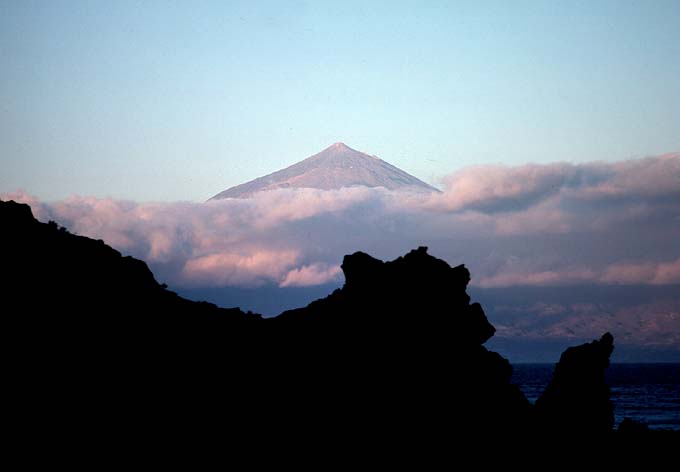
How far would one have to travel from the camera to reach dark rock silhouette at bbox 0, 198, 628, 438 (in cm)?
3438

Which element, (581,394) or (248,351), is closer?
(248,351)

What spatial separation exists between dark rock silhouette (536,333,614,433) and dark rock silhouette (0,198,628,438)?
1.87 m

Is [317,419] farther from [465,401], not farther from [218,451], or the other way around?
[465,401]

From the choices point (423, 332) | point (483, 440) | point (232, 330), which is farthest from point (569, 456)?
point (232, 330)

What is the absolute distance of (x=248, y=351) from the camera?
136ft

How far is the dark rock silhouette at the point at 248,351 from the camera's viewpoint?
34375mm

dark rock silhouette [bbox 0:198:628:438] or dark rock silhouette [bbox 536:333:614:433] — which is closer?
dark rock silhouette [bbox 0:198:628:438]

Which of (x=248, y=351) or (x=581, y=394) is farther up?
(x=248, y=351)

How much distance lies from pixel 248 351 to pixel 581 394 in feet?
72.8

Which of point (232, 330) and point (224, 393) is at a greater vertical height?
point (232, 330)

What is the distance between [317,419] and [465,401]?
326 inches

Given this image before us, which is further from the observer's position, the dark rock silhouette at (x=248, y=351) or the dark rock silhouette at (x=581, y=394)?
the dark rock silhouette at (x=581, y=394)

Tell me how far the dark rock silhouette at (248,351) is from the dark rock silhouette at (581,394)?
1874 mm

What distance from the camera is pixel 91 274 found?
3975cm
